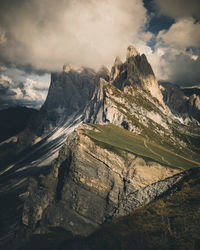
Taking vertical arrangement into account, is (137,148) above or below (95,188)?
above

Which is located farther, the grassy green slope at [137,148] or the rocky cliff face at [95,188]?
the grassy green slope at [137,148]

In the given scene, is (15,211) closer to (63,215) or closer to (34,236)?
(34,236)

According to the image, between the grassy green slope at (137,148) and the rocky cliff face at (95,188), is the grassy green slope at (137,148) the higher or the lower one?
the higher one

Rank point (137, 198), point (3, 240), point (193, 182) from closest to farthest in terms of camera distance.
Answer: point (193, 182)
point (137, 198)
point (3, 240)

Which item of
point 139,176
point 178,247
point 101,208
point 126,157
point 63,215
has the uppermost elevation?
point 126,157

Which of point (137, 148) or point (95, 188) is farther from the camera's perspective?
point (137, 148)

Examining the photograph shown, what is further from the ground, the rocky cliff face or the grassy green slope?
the grassy green slope

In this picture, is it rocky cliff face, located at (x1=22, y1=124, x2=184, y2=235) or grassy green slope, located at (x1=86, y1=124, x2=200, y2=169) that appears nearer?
rocky cliff face, located at (x1=22, y1=124, x2=184, y2=235)

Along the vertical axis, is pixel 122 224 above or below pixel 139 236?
below

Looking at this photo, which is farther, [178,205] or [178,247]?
[178,205]

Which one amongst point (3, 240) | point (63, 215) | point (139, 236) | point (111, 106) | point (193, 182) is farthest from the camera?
point (111, 106)

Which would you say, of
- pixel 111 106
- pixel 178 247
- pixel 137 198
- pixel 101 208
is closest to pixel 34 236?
pixel 101 208
